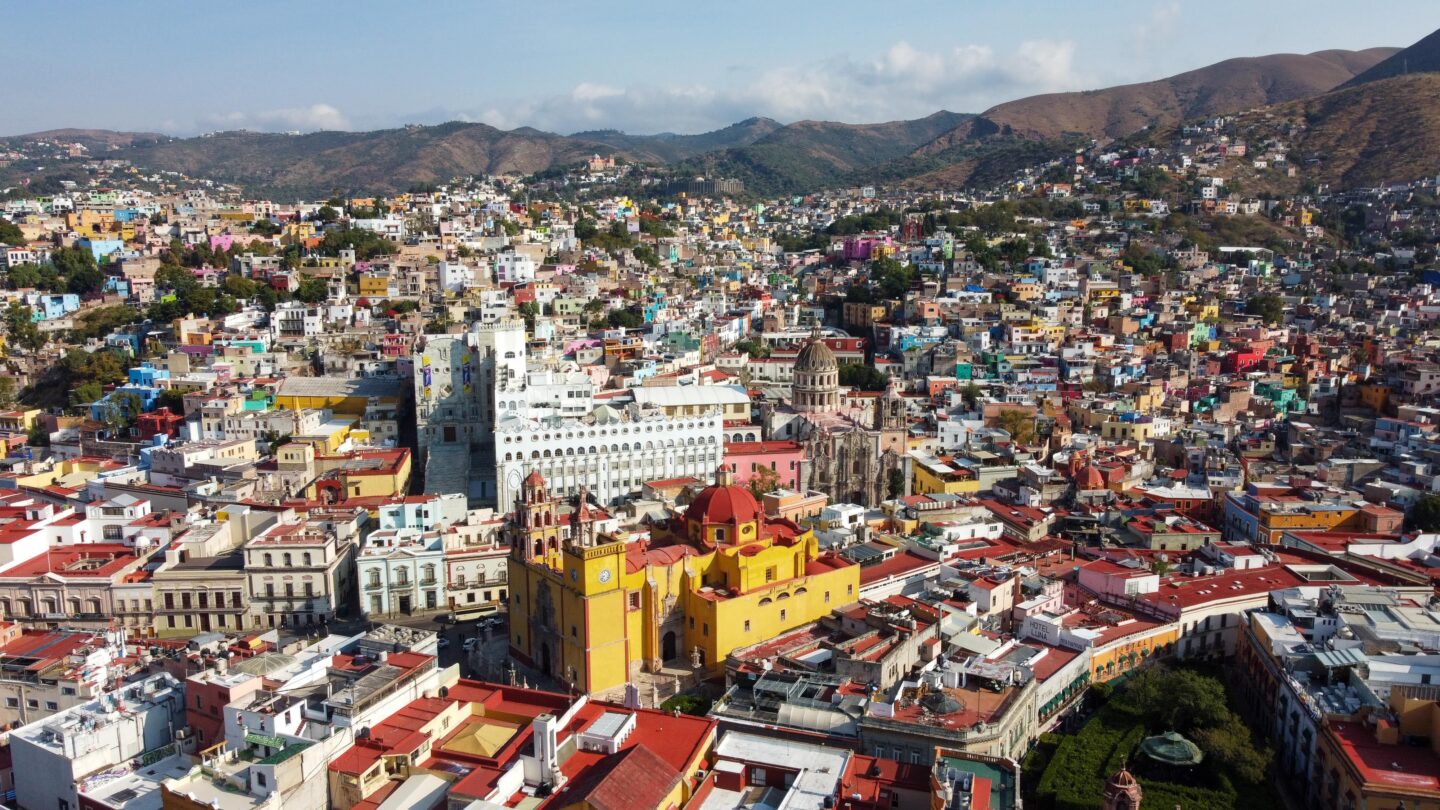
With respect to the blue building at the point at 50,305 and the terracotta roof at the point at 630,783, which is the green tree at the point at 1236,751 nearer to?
the terracotta roof at the point at 630,783

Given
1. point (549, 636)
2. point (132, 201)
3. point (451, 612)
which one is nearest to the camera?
point (549, 636)

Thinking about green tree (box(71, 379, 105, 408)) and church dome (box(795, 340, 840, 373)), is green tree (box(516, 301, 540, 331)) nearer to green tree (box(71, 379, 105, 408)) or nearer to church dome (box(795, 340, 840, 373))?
church dome (box(795, 340, 840, 373))

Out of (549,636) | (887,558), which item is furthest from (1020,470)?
(549,636)

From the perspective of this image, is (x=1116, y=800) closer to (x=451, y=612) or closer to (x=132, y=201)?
(x=451, y=612)

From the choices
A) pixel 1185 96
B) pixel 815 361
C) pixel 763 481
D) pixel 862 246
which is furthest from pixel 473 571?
pixel 1185 96

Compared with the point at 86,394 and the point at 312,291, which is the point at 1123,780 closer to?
the point at 86,394

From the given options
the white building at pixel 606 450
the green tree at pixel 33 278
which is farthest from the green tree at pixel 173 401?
the green tree at pixel 33 278

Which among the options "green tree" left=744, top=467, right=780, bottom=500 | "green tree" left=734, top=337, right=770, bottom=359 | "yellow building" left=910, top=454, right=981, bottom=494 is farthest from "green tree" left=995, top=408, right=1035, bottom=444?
"green tree" left=734, top=337, right=770, bottom=359
